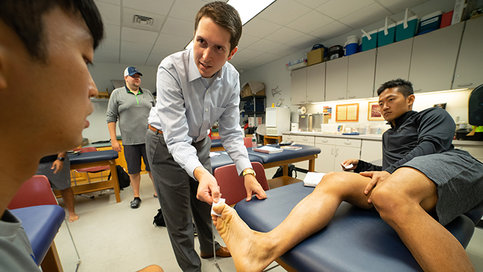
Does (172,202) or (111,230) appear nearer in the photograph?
(172,202)

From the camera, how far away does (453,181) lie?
78cm

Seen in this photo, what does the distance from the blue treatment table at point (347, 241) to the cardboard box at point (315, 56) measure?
3.51 meters

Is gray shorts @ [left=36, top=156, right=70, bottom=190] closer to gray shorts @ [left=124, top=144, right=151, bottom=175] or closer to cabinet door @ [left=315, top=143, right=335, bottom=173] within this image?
gray shorts @ [left=124, top=144, right=151, bottom=175]

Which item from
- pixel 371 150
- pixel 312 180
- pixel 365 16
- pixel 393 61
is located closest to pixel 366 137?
pixel 371 150

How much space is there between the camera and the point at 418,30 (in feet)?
8.65

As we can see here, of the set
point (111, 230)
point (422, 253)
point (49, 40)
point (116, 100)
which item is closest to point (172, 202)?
point (49, 40)

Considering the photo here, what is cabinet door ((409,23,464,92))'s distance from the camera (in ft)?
7.58

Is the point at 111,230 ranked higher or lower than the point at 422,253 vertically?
lower

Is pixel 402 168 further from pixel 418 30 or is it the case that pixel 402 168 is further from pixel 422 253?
pixel 418 30

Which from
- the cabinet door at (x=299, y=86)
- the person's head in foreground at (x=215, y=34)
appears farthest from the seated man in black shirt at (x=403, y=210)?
the cabinet door at (x=299, y=86)

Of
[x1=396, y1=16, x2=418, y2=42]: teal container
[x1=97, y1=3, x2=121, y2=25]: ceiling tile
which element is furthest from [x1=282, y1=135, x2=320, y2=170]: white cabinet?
[x1=97, y1=3, x2=121, y2=25]: ceiling tile

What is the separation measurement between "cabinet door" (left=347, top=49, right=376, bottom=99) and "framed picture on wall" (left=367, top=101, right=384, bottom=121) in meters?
0.36

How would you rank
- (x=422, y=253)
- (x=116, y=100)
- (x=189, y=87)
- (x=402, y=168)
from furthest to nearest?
1. (x=116, y=100)
2. (x=189, y=87)
3. (x=402, y=168)
4. (x=422, y=253)

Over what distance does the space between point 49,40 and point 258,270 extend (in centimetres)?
82
